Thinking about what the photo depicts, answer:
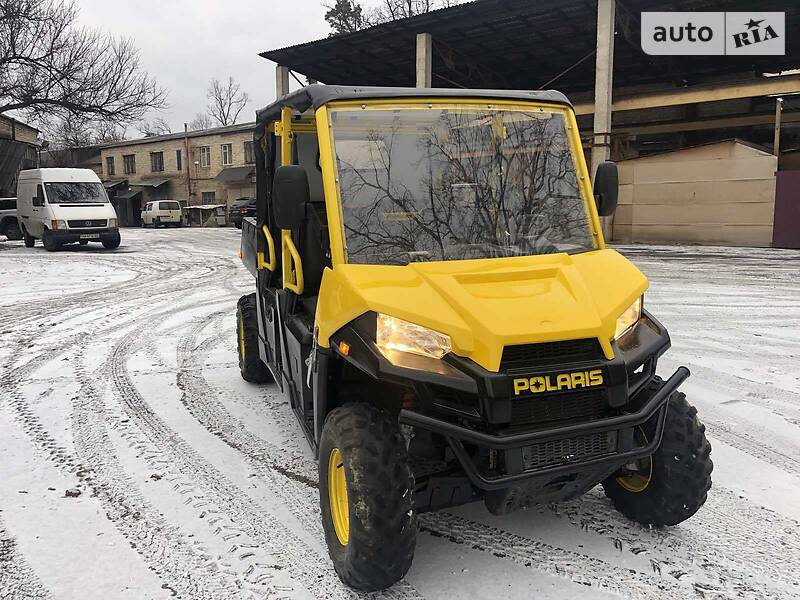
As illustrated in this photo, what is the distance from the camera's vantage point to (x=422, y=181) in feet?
10.5

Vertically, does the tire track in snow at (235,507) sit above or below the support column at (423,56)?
below

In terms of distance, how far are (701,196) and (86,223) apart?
18.2 metres

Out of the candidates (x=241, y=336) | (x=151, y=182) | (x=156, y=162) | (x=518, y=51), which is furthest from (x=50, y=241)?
(x=156, y=162)

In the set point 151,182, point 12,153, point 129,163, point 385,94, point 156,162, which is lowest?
point 385,94

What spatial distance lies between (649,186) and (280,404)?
712 inches

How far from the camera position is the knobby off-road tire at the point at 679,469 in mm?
3041

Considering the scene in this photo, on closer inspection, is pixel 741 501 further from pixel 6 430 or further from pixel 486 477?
pixel 6 430

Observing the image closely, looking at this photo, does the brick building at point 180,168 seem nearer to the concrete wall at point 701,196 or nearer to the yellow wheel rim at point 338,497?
the concrete wall at point 701,196

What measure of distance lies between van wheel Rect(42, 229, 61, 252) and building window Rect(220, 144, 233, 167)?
24.9m

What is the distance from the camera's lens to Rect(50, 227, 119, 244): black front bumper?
1805 cm

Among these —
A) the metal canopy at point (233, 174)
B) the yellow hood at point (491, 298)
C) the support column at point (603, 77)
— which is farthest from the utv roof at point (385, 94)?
the metal canopy at point (233, 174)

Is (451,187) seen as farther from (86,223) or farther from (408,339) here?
(86,223)

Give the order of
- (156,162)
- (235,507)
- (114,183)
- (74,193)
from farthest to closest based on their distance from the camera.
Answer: (114,183)
(156,162)
(74,193)
(235,507)

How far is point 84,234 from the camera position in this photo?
59.9 ft
